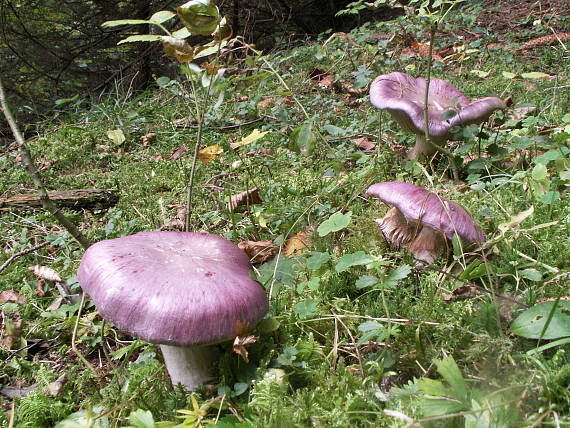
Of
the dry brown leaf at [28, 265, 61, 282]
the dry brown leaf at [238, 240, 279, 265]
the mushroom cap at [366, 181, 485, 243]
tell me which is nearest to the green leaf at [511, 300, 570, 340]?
the mushroom cap at [366, 181, 485, 243]

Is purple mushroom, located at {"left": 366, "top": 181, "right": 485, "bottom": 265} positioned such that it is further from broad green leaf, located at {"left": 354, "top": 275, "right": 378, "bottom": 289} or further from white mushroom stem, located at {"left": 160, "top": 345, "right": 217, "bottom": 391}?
white mushroom stem, located at {"left": 160, "top": 345, "right": 217, "bottom": 391}

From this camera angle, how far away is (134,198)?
3.24 m

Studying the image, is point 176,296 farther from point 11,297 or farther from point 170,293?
point 11,297

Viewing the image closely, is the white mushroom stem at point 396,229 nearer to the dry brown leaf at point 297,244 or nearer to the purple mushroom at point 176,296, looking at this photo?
the dry brown leaf at point 297,244

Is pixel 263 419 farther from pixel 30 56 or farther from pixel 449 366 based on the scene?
pixel 30 56

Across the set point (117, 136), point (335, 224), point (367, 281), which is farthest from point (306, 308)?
point (117, 136)

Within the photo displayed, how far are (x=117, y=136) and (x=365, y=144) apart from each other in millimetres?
2534

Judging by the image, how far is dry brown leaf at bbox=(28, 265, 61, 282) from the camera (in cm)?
237

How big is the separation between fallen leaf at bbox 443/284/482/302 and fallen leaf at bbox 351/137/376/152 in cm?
178

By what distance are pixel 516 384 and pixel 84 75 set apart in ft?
30.5

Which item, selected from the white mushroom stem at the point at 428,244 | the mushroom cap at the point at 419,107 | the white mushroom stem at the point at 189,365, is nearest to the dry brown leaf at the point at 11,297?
the white mushroom stem at the point at 189,365

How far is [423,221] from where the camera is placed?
1752 mm

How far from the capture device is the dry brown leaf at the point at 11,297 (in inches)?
90.0

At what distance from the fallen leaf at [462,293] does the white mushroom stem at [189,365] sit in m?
0.92
